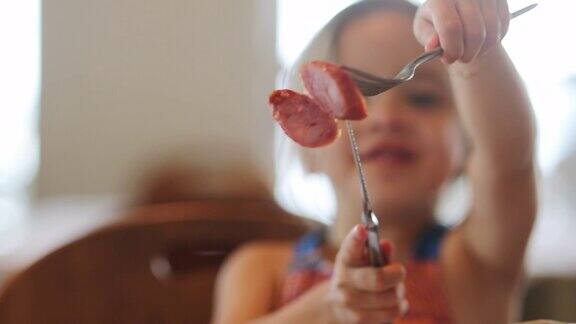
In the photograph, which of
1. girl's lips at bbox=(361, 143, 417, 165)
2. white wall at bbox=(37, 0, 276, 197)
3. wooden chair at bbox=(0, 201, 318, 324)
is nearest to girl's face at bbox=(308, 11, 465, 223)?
girl's lips at bbox=(361, 143, 417, 165)

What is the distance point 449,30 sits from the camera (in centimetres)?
18

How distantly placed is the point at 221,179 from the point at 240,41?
1.64ft

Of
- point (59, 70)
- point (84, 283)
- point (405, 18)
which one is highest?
point (59, 70)

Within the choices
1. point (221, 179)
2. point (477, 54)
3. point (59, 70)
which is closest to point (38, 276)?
point (477, 54)

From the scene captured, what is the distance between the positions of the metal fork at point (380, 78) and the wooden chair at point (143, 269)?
1.04 feet

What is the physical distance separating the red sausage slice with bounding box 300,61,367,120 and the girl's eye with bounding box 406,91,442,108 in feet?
0.26

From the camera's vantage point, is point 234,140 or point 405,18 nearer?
point 405,18

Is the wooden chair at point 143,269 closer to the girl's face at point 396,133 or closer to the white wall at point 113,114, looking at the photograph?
the girl's face at point 396,133

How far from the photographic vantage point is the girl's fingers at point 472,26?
0.58ft

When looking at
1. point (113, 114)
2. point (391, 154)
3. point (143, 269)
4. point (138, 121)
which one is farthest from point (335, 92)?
point (138, 121)

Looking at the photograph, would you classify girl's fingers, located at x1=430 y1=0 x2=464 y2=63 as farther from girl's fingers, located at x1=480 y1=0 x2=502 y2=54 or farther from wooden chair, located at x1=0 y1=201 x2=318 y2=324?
wooden chair, located at x1=0 y1=201 x2=318 y2=324

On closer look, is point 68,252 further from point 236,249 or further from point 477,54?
point 477,54

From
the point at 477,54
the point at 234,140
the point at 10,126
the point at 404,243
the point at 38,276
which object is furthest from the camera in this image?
the point at 10,126

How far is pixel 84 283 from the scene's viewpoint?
531 mm
